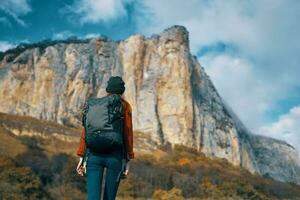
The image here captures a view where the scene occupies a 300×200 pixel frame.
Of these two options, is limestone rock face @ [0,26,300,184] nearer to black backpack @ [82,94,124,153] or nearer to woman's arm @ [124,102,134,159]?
woman's arm @ [124,102,134,159]

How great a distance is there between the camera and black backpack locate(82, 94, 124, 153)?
543 cm

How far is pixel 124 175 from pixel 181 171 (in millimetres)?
89336

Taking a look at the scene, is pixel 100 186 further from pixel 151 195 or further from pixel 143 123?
pixel 143 123

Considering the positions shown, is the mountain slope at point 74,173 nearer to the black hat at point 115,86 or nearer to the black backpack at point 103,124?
the black hat at point 115,86

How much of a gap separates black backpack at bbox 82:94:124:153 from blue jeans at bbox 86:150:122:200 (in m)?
0.08

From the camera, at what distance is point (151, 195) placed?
68750 millimetres

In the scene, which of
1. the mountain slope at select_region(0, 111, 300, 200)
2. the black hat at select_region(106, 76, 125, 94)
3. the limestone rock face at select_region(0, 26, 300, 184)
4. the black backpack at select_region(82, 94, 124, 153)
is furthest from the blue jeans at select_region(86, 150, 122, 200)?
the limestone rock face at select_region(0, 26, 300, 184)

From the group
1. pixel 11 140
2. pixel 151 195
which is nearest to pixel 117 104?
pixel 151 195

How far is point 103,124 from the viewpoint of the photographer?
5.48 m

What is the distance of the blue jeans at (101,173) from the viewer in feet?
17.9

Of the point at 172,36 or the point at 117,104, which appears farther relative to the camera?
the point at 172,36

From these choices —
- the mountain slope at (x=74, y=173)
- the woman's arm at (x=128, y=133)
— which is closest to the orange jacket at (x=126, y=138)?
A: the woman's arm at (x=128, y=133)

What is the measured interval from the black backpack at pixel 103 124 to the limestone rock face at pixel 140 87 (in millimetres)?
126617

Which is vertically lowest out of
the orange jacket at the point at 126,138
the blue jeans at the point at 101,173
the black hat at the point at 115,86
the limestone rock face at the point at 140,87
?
the blue jeans at the point at 101,173
